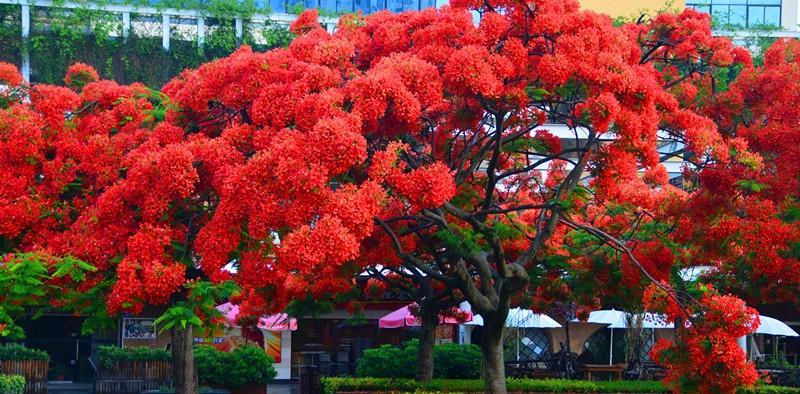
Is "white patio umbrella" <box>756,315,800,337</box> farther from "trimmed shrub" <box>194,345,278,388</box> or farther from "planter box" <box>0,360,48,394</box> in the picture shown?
"planter box" <box>0,360,48,394</box>

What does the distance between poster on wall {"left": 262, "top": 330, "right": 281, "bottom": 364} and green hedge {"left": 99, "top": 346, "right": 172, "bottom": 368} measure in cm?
719

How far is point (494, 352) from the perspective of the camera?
15320mm

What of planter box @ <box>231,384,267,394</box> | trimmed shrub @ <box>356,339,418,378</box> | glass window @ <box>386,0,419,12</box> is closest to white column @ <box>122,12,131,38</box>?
glass window @ <box>386,0,419,12</box>

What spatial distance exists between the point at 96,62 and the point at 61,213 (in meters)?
28.5

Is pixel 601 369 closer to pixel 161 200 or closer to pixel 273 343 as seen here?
pixel 273 343

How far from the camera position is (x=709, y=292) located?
45.0 feet

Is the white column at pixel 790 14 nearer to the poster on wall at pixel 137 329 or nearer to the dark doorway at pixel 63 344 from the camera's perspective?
the poster on wall at pixel 137 329

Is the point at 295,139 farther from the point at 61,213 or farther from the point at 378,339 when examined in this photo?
the point at 378,339

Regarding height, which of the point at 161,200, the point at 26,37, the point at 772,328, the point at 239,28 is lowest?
the point at 772,328

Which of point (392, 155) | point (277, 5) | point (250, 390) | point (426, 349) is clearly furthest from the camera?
point (277, 5)

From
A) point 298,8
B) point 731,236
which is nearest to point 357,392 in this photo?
point 731,236

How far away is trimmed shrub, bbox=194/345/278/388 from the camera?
82.7 ft

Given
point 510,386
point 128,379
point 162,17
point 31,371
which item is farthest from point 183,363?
point 162,17

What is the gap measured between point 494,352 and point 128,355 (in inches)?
546
